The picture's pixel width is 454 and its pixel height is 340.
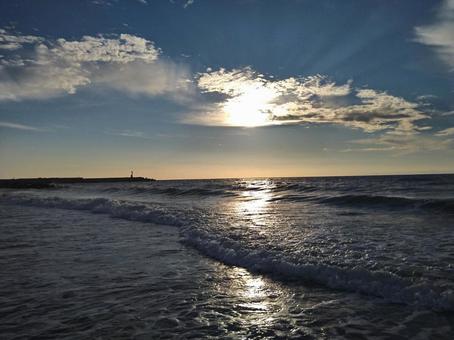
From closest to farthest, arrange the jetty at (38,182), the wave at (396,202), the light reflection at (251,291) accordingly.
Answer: the light reflection at (251,291)
the wave at (396,202)
the jetty at (38,182)

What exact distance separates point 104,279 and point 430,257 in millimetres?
7067

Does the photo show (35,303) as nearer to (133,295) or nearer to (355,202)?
(133,295)

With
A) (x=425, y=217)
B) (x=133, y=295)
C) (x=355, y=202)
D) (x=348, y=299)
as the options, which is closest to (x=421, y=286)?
(x=348, y=299)

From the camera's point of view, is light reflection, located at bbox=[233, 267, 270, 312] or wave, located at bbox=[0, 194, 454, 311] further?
wave, located at bbox=[0, 194, 454, 311]

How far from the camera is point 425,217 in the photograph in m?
16.7

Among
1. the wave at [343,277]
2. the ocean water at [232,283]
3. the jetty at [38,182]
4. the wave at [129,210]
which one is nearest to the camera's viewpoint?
the ocean water at [232,283]

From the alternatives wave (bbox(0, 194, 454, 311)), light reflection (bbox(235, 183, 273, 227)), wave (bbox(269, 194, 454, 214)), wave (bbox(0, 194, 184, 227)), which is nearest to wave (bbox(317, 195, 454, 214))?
wave (bbox(269, 194, 454, 214))

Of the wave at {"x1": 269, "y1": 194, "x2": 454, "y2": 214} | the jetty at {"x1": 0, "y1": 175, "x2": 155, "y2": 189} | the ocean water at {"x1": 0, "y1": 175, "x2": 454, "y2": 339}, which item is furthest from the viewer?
the jetty at {"x1": 0, "y1": 175, "x2": 155, "y2": 189}

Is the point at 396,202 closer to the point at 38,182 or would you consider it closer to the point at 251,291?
the point at 251,291

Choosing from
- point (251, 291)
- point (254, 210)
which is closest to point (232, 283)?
point (251, 291)

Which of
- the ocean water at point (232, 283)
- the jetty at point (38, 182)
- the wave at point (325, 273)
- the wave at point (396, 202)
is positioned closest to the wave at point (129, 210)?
the ocean water at point (232, 283)

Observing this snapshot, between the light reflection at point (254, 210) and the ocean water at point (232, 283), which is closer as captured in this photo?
Answer: the ocean water at point (232, 283)

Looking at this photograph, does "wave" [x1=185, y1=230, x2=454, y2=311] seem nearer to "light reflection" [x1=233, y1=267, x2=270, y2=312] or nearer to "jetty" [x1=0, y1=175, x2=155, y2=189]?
"light reflection" [x1=233, y1=267, x2=270, y2=312]

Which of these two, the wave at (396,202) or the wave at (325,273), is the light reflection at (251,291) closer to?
the wave at (325,273)
